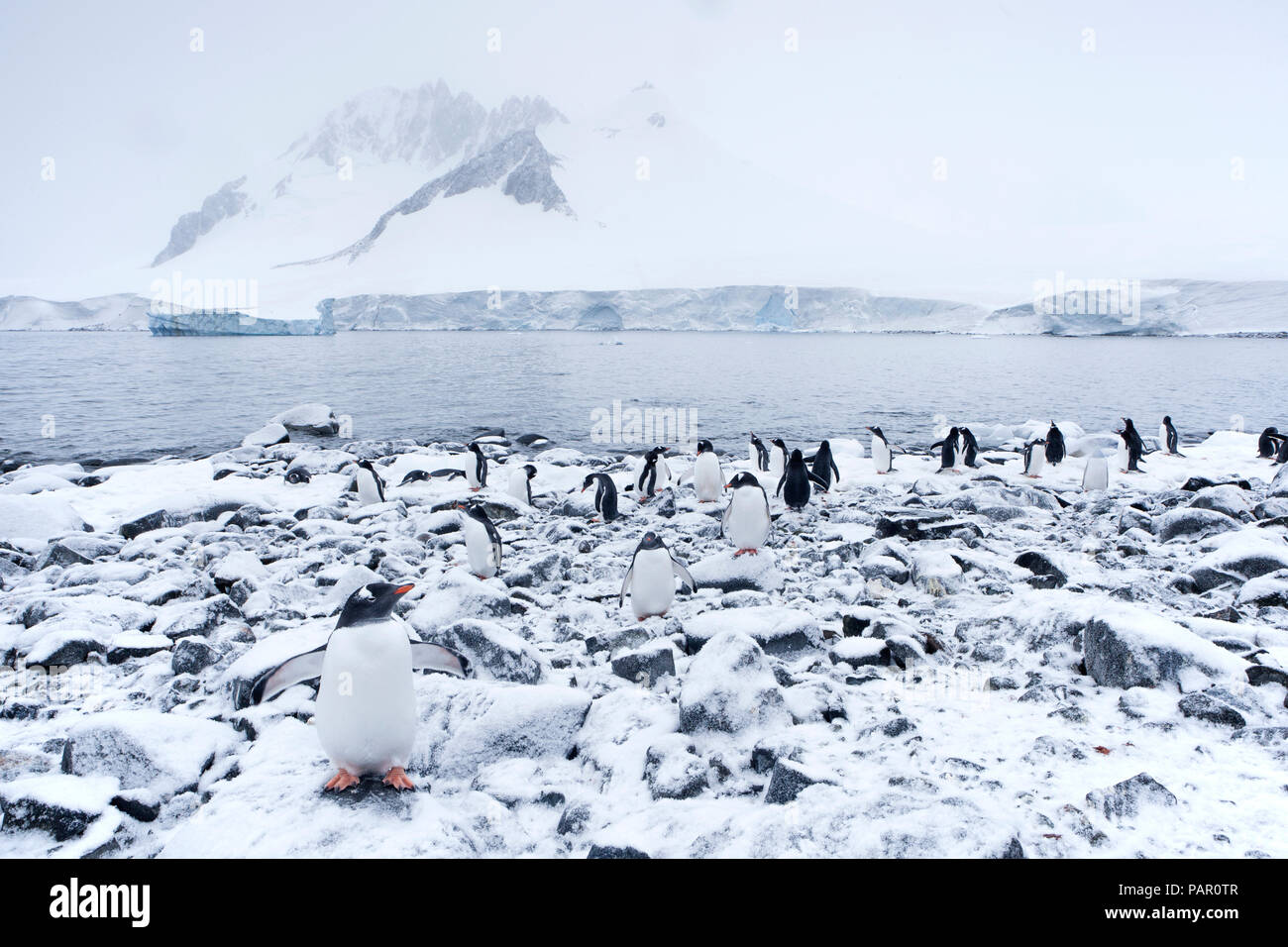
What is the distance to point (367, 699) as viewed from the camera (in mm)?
2262

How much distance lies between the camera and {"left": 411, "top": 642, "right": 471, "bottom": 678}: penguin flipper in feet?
9.07

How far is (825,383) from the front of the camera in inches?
978

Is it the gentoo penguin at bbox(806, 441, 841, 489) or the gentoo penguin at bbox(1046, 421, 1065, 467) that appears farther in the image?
the gentoo penguin at bbox(1046, 421, 1065, 467)

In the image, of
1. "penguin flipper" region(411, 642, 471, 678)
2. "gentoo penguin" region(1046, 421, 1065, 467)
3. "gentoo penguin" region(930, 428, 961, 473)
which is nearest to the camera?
"penguin flipper" region(411, 642, 471, 678)

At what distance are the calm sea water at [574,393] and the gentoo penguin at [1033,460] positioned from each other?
184 inches

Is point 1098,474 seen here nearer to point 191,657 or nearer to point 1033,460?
point 1033,460

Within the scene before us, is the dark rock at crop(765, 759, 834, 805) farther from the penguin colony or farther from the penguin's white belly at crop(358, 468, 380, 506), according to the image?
the penguin's white belly at crop(358, 468, 380, 506)

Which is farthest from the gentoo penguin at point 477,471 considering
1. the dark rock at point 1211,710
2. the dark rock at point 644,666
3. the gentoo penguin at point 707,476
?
the dark rock at point 1211,710

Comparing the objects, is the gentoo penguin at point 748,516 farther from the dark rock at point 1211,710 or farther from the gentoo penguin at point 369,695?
the gentoo penguin at point 369,695

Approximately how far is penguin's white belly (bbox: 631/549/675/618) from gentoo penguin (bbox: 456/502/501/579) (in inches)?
55.0

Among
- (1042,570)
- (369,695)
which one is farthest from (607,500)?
(369,695)

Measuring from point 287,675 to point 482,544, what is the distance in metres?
2.54

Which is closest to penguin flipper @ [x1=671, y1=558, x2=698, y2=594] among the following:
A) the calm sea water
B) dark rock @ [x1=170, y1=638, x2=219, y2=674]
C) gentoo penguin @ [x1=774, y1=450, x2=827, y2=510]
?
dark rock @ [x1=170, y1=638, x2=219, y2=674]
